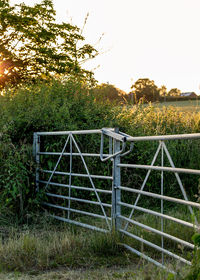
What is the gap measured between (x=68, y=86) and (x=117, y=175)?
3873 millimetres

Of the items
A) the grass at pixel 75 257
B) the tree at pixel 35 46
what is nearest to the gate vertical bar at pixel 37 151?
the grass at pixel 75 257

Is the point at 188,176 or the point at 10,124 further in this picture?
the point at 188,176

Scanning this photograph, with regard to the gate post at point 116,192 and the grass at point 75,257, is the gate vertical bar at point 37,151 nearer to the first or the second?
the grass at point 75,257

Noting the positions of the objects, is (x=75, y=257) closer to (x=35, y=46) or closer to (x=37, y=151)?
(x=37, y=151)

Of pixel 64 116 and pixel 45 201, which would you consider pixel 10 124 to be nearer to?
pixel 64 116

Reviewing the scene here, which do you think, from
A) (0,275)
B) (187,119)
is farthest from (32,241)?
(187,119)

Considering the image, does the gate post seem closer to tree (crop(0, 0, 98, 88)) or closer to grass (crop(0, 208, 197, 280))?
grass (crop(0, 208, 197, 280))

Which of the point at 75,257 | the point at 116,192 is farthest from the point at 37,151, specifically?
the point at 75,257

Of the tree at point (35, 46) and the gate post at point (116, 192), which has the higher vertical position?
the tree at point (35, 46)

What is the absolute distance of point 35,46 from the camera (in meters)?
20.8

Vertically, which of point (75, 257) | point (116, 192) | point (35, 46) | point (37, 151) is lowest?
point (75, 257)

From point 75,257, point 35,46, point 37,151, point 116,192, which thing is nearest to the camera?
point 75,257

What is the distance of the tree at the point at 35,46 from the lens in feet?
62.6

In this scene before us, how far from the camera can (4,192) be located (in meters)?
6.14
